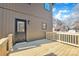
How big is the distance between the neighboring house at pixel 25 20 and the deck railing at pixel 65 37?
0.31 m

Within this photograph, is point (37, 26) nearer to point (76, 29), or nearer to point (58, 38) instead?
point (58, 38)

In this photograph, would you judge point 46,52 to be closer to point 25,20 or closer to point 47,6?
point 25,20

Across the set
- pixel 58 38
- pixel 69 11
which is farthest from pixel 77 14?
pixel 58 38

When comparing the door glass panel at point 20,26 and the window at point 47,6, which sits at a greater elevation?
the window at point 47,6

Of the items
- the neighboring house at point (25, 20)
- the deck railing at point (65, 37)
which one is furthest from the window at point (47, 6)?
the deck railing at point (65, 37)

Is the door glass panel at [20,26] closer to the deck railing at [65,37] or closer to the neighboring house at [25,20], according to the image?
the neighboring house at [25,20]

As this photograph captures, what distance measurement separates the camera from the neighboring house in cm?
441

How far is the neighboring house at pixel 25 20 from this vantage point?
4.41 metres

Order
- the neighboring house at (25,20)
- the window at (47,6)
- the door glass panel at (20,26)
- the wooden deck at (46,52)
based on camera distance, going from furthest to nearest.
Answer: the window at (47,6) < the door glass panel at (20,26) < the neighboring house at (25,20) < the wooden deck at (46,52)

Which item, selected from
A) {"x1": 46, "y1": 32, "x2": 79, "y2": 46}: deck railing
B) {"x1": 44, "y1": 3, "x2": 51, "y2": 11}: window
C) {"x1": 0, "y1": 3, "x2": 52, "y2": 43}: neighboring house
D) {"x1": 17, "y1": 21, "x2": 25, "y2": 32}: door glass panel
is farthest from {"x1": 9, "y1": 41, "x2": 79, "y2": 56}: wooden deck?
{"x1": 44, "y1": 3, "x2": 51, "y2": 11}: window

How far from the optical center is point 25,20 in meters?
5.62

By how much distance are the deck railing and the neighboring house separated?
1.01ft

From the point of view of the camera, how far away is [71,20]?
449cm

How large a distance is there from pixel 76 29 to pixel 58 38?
1642 mm
